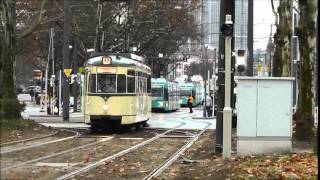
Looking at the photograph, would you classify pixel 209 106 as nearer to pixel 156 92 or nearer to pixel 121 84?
pixel 156 92

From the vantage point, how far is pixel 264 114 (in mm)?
16594

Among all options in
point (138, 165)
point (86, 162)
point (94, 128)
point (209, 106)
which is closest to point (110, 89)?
point (94, 128)

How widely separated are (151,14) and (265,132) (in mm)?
35346

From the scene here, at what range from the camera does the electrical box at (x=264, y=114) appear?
54.0ft

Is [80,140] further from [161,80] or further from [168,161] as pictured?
[161,80]

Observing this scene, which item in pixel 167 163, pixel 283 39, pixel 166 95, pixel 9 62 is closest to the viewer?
pixel 167 163

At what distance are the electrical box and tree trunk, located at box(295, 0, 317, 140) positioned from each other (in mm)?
1919

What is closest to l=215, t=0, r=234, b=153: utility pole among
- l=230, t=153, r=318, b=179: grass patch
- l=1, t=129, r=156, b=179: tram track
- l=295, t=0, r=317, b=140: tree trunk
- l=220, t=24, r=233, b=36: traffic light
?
l=220, t=24, r=233, b=36: traffic light

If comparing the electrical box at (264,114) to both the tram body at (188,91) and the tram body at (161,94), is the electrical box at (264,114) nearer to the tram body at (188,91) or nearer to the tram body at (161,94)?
the tram body at (161,94)

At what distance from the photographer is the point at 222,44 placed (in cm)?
1800

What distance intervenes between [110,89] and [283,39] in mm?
7652

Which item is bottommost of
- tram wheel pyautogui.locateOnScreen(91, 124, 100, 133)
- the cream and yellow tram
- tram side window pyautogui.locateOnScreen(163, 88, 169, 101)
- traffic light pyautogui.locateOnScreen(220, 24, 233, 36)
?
tram wheel pyautogui.locateOnScreen(91, 124, 100, 133)

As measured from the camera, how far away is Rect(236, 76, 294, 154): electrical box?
1645cm

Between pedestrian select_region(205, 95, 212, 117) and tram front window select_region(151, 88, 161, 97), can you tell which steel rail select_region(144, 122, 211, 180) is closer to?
pedestrian select_region(205, 95, 212, 117)
